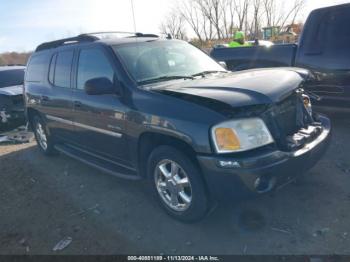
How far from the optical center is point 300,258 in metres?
2.84

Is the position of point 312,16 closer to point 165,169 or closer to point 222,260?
point 165,169

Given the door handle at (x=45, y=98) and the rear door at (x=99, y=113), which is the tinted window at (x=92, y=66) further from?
the door handle at (x=45, y=98)

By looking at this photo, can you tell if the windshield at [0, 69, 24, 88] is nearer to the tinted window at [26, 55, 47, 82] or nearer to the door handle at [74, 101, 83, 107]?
the tinted window at [26, 55, 47, 82]

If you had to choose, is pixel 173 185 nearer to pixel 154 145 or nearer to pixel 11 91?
pixel 154 145

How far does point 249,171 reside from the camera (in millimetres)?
2836

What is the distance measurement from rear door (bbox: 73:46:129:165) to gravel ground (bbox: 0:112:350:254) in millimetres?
592

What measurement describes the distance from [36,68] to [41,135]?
1.19 m

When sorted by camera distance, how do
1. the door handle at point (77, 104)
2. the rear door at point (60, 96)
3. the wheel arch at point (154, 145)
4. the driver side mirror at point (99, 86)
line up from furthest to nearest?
the rear door at point (60, 96) → the door handle at point (77, 104) → the driver side mirror at point (99, 86) → the wheel arch at point (154, 145)

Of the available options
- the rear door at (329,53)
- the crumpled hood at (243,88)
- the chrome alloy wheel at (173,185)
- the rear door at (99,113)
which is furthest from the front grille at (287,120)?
the rear door at (329,53)

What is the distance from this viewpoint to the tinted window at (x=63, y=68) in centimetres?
480

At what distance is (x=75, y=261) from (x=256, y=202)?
1.91 meters

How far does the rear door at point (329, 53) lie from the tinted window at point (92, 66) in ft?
11.1

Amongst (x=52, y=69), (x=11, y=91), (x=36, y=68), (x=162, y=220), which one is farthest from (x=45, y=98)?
(x=11, y=91)

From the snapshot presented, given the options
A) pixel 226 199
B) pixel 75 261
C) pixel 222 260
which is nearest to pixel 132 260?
pixel 75 261
